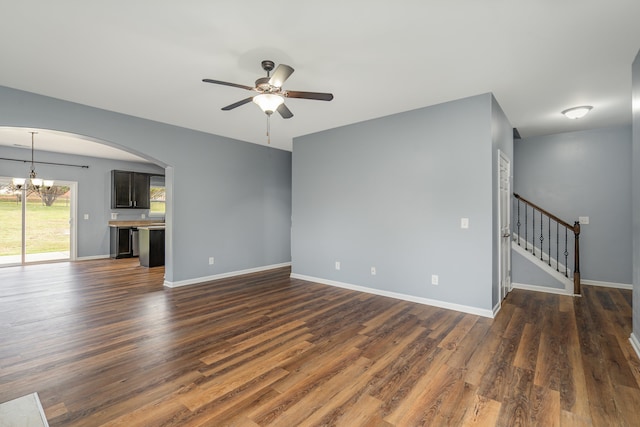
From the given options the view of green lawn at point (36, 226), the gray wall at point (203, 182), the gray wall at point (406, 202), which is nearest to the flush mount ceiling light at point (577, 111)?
the gray wall at point (406, 202)

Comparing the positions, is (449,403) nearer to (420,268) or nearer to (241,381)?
(241,381)

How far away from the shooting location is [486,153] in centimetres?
363

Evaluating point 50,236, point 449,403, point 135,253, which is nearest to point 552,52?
point 449,403

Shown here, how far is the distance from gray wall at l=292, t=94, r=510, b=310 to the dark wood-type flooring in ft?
1.66

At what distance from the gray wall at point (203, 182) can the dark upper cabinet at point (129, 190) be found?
4.38 meters

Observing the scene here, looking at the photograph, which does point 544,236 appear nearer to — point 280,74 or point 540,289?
point 540,289

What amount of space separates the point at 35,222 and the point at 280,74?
27.4 ft

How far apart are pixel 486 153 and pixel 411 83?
126 cm

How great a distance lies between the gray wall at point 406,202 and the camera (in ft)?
12.1

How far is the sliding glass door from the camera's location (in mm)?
6910

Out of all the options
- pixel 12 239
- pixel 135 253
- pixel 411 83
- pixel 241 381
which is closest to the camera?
pixel 241 381

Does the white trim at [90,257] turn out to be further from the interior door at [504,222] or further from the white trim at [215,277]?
the interior door at [504,222]

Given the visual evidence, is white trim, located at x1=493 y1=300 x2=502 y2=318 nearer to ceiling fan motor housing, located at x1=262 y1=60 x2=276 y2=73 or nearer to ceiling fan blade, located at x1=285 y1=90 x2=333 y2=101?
ceiling fan blade, located at x1=285 y1=90 x2=333 y2=101

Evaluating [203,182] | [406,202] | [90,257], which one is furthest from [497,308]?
[90,257]
